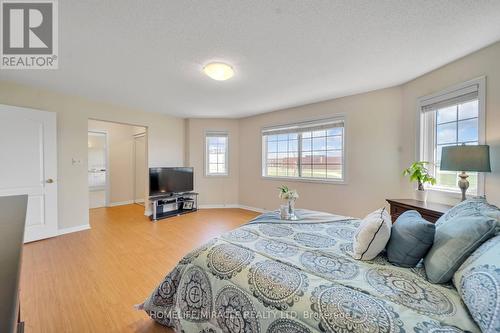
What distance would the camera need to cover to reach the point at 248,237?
1.74 metres

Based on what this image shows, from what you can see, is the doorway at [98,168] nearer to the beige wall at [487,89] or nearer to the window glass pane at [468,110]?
the beige wall at [487,89]

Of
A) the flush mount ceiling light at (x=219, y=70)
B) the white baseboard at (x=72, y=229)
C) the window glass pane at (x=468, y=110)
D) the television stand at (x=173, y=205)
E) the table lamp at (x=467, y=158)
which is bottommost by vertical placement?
the white baseboard at (x=72, y=229)

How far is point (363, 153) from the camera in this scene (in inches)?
143

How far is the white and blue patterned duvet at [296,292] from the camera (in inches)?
35.8

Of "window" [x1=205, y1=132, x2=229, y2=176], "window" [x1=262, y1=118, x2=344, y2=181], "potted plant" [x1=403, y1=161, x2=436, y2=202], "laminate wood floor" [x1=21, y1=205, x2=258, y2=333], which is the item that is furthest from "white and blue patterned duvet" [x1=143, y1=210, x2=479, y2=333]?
"window" [x1=205, y1=132, x2=229, y2=176]

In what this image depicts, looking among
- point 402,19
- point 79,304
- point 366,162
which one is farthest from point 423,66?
point 79,304

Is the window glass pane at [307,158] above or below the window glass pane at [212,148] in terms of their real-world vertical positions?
below

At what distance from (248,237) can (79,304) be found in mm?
1619

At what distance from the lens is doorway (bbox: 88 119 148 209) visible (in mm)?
5699

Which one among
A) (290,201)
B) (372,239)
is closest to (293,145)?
(290,201)

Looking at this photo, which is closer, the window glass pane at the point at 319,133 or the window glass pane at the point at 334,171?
the window glass pane at the point at 334,171

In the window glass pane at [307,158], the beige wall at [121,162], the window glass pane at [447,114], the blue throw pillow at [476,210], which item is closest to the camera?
the blue throw pillow at [476,210]

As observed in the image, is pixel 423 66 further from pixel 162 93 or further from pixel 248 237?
pixel 162 93

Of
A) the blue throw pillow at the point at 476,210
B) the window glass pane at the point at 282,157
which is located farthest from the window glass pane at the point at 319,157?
the blue throw pillow at the point at 476,210
